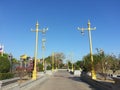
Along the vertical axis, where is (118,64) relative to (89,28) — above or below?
below

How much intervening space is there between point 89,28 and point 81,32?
5.30 ft

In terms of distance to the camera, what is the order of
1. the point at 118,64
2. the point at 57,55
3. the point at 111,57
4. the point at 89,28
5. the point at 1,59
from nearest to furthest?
the point at 1,59 → the point at 89,28 → the point at 111,57 → the point at 118,64 → the point at 57,55

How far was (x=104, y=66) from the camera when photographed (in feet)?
149

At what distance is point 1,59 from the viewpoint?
31125mm

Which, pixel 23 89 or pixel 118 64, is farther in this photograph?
pixel 118 64

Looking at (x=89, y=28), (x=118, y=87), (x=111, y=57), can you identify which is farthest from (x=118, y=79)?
(x=111, y=57)

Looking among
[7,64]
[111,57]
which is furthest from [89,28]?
[111,57]

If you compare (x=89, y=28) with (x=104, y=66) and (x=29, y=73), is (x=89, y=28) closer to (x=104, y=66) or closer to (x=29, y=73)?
(x=104, y=66)

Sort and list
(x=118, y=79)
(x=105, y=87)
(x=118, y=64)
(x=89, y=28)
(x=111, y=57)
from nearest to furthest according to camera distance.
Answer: (x=118, y=79) < (x=105, y=87) < (x=89, y=28) < (x=111, y=57) < (x=118, y=64)

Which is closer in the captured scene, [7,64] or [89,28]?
[7,64]

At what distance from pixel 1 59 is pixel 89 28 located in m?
11.5

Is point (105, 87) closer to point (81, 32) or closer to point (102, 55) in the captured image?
point (81, 32)

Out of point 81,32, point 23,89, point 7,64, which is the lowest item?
point 23,89

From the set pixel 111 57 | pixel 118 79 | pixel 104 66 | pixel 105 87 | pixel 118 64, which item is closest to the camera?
pixel 118 79
